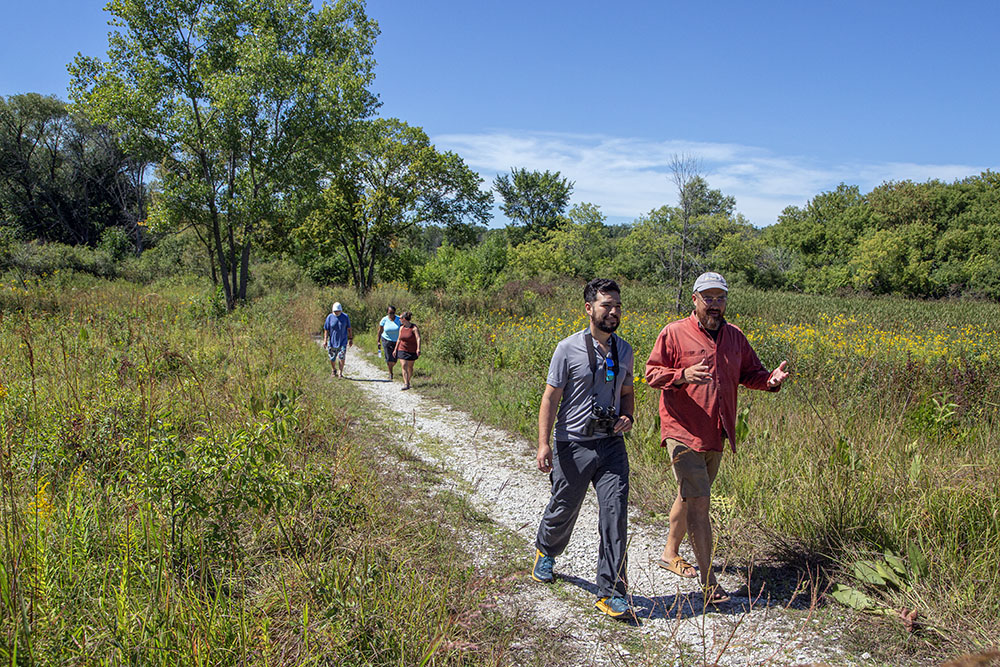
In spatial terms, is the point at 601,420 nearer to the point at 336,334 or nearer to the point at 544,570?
the point at 544,570

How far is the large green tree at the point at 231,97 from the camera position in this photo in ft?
53.6

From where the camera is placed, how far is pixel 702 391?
364 centimetres

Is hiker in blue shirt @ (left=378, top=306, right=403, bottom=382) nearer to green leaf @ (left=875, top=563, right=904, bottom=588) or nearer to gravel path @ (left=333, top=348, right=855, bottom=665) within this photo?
gravel path @ (left=333, top=348, right=855, bottom=665)

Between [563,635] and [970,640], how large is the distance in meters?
2.09

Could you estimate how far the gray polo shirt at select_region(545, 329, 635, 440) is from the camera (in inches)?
148

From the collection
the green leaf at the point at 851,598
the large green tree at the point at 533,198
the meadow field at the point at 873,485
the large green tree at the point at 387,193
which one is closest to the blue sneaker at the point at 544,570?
the meadow field at the point at 873,485

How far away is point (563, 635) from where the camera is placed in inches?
128

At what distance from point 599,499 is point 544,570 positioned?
2.24 feet

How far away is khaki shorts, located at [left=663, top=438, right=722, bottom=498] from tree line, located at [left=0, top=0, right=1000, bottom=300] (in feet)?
47.1

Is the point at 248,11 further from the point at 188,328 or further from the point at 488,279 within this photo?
the point at 488,279

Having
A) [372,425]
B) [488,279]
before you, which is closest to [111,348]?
[372,425]

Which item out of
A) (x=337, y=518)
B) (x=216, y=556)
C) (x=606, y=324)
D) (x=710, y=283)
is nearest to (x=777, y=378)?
(x=710, y=283)

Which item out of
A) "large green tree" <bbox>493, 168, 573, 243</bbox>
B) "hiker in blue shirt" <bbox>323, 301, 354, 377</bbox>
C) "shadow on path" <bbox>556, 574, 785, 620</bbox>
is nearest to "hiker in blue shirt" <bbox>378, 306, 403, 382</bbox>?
"hiker in blue shirt" <bbox>323, 301, 354, 377</bbox>

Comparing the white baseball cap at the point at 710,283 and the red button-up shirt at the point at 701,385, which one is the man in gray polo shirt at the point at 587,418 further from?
the white baseball cap at the point at 710,283
